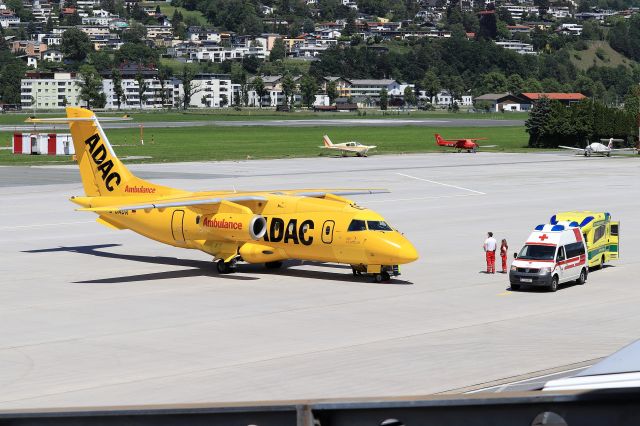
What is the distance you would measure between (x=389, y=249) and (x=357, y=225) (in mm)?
1686

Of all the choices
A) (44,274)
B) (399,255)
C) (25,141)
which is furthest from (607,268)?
(25,141)

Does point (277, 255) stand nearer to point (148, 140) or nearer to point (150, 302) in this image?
point (150, 302)

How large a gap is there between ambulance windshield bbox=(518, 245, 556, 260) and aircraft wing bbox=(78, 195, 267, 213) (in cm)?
1059

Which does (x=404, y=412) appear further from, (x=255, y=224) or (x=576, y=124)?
(x=576, y=124)

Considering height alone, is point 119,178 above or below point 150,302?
above

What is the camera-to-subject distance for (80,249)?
5316cm

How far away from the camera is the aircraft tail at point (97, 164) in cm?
4912

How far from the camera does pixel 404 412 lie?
596cm

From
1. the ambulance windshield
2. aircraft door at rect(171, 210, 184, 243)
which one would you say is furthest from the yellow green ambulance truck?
aircraft door at rect(171, 210, 184, 243)

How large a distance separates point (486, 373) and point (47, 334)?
1380 cm

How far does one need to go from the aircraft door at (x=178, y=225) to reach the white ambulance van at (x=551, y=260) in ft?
44.7

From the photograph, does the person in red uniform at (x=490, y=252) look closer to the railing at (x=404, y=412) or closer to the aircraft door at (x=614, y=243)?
the aircraft door at (x=614, y=243)

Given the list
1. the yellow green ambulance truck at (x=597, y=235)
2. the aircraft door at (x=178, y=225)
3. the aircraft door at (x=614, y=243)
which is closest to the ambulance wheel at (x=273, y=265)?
the aircraft door at (x=178, y=225)

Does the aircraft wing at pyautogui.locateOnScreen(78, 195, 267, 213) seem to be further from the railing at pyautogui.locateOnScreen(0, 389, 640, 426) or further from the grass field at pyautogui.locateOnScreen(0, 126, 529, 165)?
the grass field at pyautogui.locateOnScreen(0, 126, 529, 165)
